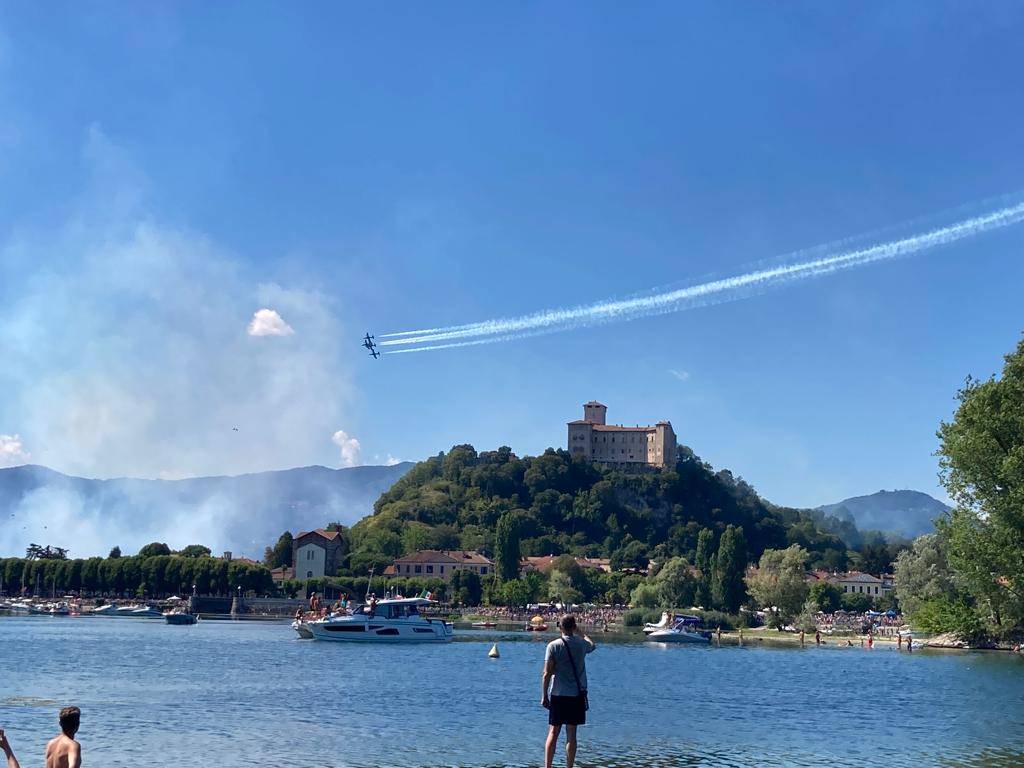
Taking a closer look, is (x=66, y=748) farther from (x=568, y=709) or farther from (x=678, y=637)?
(x=678, y=637)

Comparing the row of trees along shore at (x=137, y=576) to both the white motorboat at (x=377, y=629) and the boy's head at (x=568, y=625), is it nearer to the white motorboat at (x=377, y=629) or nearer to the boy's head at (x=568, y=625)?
the white motorboat at (x=377, y=629)

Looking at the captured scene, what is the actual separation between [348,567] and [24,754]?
175786 millimetres

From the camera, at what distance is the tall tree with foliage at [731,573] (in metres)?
128

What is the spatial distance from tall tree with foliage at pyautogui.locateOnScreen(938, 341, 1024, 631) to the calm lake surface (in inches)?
222

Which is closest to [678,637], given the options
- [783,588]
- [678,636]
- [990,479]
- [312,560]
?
[678,636]

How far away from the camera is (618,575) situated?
7303 inches

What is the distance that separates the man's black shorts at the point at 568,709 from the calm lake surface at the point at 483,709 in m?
8.13

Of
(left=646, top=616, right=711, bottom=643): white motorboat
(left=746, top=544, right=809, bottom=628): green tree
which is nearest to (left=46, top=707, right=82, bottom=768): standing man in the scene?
(left=646, top=616, right=711, bottom=643): white motorboat

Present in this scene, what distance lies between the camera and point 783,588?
11956 centimetres

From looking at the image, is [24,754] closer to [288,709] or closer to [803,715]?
[288,709]

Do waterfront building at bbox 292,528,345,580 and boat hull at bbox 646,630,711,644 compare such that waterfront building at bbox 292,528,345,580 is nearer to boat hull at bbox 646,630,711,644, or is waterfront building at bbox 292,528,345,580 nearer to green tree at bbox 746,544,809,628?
green tree at bbox 746,544,809,628

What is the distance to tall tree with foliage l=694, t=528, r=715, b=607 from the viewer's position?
437ft

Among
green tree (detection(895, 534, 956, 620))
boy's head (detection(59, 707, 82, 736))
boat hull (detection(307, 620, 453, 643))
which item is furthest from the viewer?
green tree (detection(895, 534, 956, 620))

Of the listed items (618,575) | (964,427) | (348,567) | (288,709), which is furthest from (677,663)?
(348,567)
